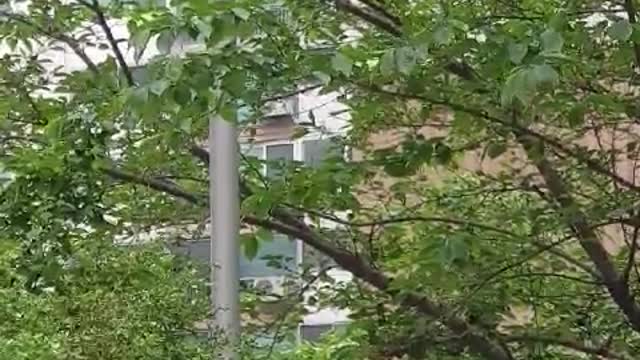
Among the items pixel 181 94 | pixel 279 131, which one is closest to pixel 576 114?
pixel 181 94

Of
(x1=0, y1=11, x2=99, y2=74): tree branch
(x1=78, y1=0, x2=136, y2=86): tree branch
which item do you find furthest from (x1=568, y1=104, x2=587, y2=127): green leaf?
(x1=0, y1=11, x2=99, y2=74): tree branch

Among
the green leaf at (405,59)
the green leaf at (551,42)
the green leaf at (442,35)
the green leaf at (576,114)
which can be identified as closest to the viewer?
the green leaf at (551,42)

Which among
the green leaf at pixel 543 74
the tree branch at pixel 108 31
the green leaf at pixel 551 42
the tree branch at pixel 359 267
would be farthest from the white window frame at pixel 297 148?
the green leaf at pixel 543 74

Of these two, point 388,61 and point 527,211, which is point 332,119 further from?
point 388,61

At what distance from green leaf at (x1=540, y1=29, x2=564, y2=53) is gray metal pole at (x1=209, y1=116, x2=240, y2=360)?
1.34 m

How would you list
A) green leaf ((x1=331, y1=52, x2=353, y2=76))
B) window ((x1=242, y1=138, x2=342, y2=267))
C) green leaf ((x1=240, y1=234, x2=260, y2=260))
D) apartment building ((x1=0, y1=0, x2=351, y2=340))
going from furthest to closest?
apartment building ((x1=0, y1=0, x2=351, y2=340)), window ((x1=242, y1=138, x2=342, y2=267)), green leaf ((x1=240, y1=234, x2=260, y2=260)), green leaf ((x1=331, y1=52, x2=353, y2=76))

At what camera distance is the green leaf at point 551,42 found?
125 inches

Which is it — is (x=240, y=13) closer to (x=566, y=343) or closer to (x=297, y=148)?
(x=566, y=343)

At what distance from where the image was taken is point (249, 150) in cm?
582

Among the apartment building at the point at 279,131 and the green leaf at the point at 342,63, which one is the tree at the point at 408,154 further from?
the apartment building at the point at 279,131

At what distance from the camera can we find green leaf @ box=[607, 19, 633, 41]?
137 inches

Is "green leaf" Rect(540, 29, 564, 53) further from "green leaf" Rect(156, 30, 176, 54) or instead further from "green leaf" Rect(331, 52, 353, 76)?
"green leaf" Rect(156, 30, 176, 54)

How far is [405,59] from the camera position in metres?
3.30

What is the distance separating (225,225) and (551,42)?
1589mm
